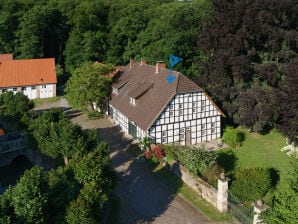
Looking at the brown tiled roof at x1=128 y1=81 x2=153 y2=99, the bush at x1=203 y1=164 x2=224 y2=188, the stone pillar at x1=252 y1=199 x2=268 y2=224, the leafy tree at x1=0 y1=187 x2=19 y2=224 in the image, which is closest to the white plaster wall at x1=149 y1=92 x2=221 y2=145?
the brown tiled roof at x1=128 y1=81 x2=153 y2=99

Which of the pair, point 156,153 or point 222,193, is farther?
point 156,153

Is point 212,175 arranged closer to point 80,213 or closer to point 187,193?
point 187,193

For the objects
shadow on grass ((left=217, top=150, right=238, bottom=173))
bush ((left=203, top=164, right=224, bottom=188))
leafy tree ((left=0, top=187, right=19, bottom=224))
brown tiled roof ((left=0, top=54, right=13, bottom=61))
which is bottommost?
shadow on grass ((left=217, top=150, right=238, bottom=173))

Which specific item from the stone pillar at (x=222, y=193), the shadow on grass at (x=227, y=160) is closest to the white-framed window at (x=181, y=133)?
the shadow on grass at (x=227, y=160)

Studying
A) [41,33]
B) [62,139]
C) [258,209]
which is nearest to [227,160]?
[258,209]

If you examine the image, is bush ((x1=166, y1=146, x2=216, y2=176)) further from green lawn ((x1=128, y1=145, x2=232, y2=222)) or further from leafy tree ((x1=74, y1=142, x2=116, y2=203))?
leafy tree ((x1=74, y1=142, x2=116, y2=203))

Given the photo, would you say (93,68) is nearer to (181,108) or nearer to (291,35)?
(181,108)
